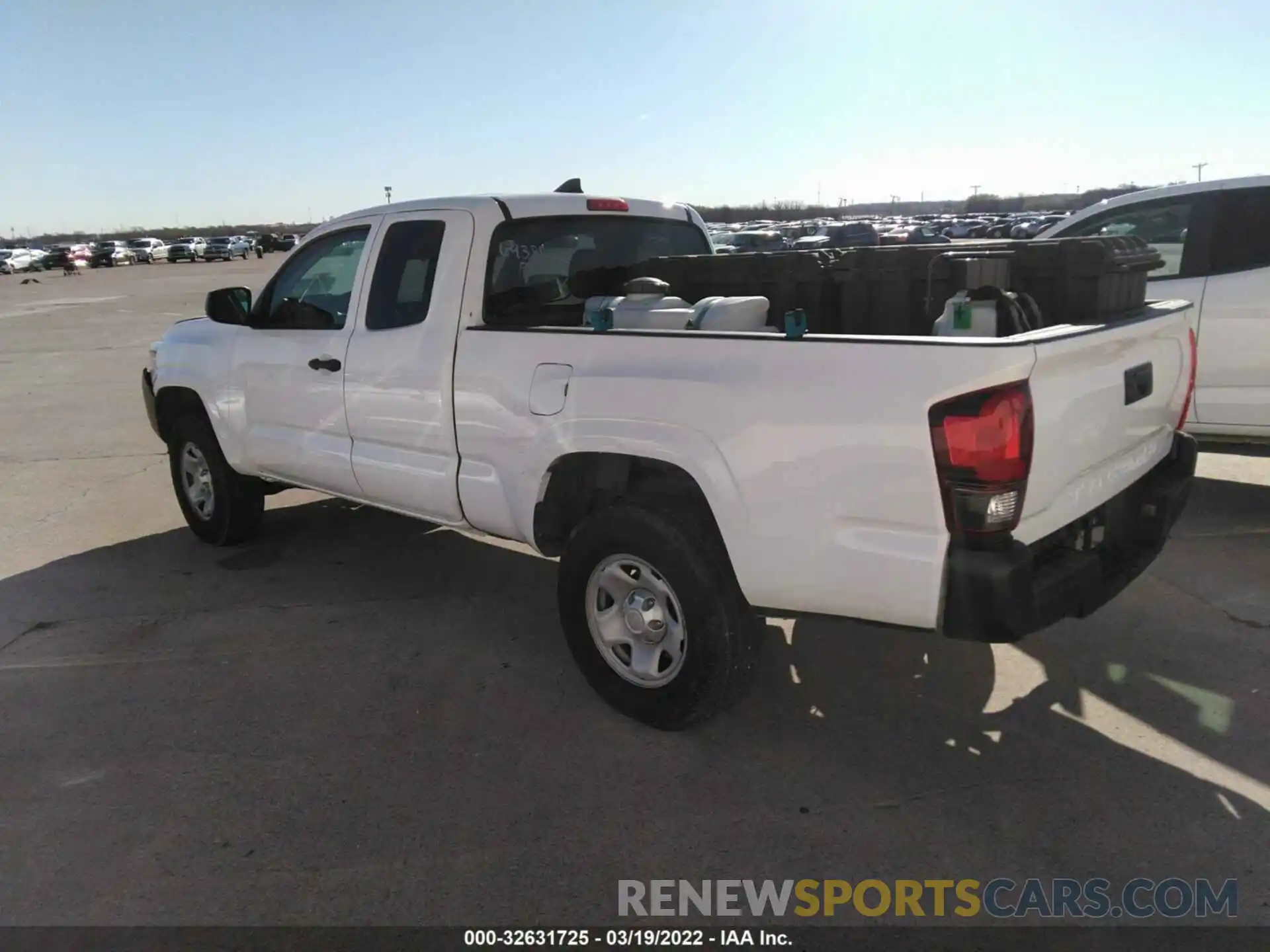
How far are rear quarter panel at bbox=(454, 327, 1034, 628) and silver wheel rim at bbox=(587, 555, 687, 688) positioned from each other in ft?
1.32

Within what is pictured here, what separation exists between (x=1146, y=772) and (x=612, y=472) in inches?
83.0

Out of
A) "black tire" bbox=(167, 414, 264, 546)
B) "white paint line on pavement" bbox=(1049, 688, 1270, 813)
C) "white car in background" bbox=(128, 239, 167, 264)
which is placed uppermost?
"black tire" bbox=(167, 414, 264, 546)

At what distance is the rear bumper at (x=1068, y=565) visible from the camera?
2760 mm

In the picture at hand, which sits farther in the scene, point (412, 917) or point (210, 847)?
A: point (210, 847)

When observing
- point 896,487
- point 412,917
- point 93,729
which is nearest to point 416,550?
point 93,729

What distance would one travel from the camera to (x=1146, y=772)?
10.6 feet

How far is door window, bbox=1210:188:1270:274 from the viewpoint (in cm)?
575

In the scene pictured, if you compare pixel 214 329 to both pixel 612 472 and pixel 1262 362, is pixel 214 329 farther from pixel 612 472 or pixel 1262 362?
pixel 1262 362

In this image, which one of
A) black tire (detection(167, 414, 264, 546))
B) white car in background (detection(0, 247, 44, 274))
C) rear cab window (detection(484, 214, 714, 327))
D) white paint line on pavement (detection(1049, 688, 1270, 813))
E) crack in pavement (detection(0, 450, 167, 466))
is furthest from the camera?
Result: white car in background (detection(0, 247, 44, 274))

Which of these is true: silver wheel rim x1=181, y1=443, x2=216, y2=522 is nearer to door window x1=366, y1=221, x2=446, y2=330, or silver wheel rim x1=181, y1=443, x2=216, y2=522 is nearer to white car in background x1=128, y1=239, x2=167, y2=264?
door window x1=366, y1=221, x2=446, y2=330

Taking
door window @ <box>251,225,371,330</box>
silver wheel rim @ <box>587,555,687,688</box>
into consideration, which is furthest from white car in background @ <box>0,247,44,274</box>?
silver wheel rim @ <box>587,555,687,688</box>

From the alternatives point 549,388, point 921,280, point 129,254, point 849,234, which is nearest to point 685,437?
point 549,388

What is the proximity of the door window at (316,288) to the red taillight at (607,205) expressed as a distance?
43.1 inches

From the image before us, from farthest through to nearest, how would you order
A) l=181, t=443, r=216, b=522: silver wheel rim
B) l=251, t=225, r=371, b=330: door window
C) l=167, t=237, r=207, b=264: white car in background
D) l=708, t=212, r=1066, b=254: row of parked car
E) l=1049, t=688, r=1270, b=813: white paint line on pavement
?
l=167, t=237, r=207, b=264: white car in background < l=708, t=212, r=1066, b=254: row of parked car < l=181, t=443, r=216, b=522: silver wheel rim < l=251, t=225, r=371, b=330: door window < l=1049, t=688, r=1270, b=813: white paint line on pavement
